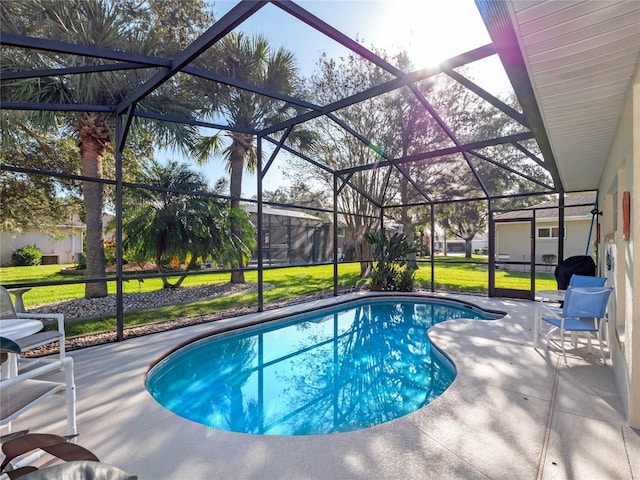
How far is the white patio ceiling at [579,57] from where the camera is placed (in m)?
1.92

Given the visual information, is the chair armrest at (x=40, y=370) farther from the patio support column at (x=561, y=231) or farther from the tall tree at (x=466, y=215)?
the tall tree at (x=466, y=215)

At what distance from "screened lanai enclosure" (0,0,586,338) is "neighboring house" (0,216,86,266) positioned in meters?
3.37

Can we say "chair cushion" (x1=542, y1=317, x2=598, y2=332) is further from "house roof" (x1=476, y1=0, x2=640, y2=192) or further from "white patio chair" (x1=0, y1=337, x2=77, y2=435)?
"white patio chair" (x1=0, y1=337, x2=77, y2=435)

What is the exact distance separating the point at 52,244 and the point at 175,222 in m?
9.57

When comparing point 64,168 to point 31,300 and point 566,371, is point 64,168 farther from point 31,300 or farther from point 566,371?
point 566,371

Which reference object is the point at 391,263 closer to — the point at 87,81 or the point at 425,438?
the point at 425,438

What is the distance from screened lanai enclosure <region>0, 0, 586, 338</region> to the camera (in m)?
4.31

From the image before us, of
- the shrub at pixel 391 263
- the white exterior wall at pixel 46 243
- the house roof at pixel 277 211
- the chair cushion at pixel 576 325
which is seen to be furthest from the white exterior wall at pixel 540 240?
the white exterior wall at pixel 46 243

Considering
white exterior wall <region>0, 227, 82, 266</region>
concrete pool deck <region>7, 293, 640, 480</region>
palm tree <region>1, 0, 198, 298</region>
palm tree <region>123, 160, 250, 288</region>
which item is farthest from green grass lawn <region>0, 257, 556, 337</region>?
concrete pool deck <region>7, 293, 640, 480</region>

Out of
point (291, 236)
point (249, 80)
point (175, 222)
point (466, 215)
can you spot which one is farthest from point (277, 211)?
point (466, 215)

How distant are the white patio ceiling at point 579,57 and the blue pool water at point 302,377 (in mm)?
3450

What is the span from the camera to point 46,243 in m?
14.3

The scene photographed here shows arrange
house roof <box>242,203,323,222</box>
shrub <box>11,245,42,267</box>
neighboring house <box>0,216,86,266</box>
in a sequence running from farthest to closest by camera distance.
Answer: shrub <box>11,245,42,267</box>, house roof <box>242,203,323,222</box>, neighboring house <box>0,216,86,266</box>

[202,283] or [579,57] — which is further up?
[579,57]
